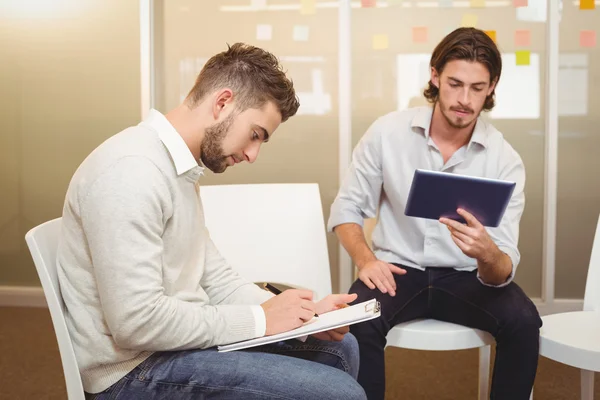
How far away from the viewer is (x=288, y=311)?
133cm

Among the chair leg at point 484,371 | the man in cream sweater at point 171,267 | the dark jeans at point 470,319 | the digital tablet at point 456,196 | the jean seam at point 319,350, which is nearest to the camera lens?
the man in cream sweater at point 171,267

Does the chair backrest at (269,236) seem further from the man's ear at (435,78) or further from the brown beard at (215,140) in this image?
the brown beard at (215,140)

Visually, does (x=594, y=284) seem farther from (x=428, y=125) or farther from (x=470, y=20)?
(x=470, y=20)

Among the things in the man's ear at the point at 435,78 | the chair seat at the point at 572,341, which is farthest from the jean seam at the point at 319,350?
the man's ear at the point at 435,78

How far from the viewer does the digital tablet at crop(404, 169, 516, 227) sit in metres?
1.59

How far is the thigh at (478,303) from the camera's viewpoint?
1.74m

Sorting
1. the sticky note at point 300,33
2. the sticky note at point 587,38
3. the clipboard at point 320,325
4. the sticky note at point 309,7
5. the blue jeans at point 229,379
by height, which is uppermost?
the sticky note at point 309,7

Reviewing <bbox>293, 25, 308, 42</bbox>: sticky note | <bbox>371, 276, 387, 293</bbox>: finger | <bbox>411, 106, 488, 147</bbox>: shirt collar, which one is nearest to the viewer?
<bbox>371, 276, 387, 293</bbox>: finger

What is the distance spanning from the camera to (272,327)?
1303mm

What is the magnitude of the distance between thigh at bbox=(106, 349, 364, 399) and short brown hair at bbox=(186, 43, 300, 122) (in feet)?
1.56

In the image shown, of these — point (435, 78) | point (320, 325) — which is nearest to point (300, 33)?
point (435, 78)

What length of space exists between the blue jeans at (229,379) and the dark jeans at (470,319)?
0.46 m

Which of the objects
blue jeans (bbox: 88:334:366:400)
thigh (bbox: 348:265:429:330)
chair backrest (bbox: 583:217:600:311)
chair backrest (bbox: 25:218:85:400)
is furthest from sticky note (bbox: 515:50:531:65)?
chair backrest (bbox: 25:218:85:400)

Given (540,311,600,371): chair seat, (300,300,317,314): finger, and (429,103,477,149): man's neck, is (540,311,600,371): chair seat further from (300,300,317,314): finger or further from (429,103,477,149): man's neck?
(300,300,317,314): finger
